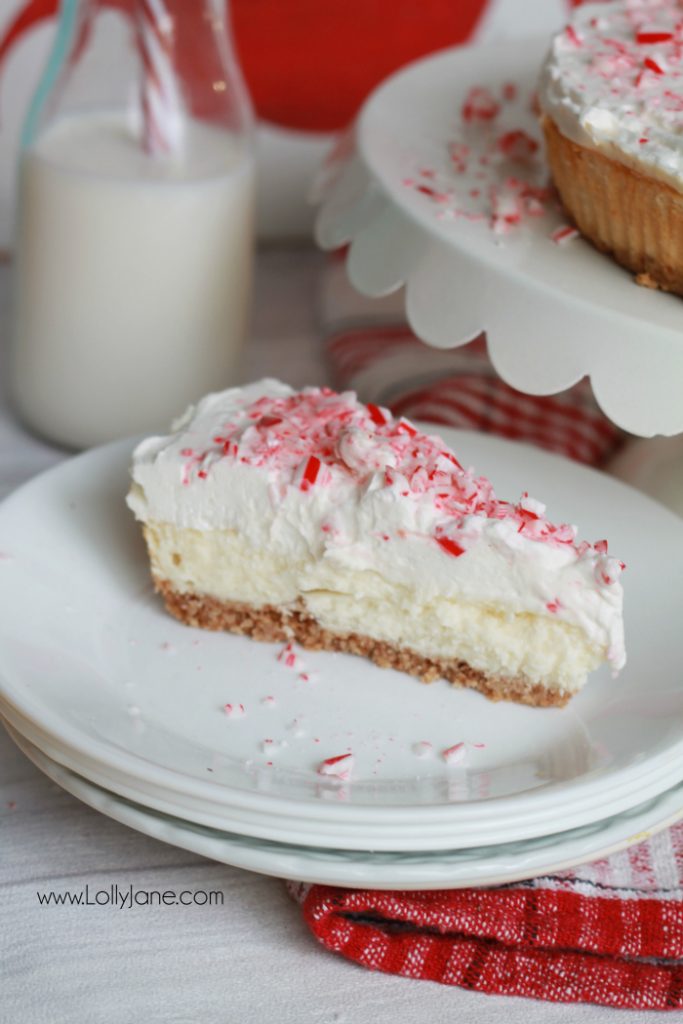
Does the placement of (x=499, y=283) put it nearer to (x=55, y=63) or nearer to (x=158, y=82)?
(x=158, y=82)

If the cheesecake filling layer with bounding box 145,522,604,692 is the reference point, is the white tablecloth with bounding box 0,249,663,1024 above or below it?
below

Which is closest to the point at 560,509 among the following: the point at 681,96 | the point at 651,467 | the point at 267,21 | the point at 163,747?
the point at 651,467

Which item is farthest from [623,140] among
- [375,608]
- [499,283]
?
[375,608]

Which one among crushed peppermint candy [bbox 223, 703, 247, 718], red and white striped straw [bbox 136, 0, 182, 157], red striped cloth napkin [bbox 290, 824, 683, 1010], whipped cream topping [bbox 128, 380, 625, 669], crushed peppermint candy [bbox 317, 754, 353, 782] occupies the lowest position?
red striped cloth napkin [bbox 290, 824, 683, 1010]

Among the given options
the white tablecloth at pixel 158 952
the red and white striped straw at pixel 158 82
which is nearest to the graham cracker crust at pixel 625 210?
the red and white striped straw at pixel 158 82

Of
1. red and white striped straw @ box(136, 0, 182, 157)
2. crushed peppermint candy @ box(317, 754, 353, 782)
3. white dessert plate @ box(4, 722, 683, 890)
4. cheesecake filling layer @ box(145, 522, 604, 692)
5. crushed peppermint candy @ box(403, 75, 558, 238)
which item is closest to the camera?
white dessert plate @ box(4, 722, 683, 890)

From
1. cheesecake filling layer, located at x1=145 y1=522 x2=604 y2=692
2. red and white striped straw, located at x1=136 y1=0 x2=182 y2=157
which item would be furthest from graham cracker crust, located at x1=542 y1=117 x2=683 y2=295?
red and white striped straw, located at x1=136 y1=0 x2=182 y2=157

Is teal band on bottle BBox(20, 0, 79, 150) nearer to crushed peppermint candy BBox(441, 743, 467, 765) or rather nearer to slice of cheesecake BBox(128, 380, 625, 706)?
slice of cheesecake BBox(128, 380, 625, 706)

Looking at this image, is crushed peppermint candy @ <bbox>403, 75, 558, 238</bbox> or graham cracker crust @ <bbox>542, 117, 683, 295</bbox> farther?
crushed peppermint candy @ <bbox>403, 75, 558, 238</bbox>
